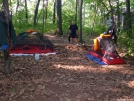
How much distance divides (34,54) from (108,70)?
381 cm

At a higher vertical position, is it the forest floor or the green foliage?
the green foliage

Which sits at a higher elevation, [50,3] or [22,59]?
[50,3]

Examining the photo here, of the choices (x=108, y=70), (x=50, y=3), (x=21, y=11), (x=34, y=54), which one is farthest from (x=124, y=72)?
(x=50, y=3)

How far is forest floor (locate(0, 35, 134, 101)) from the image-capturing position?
5660 millimetres

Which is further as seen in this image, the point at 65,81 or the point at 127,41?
the point at 127,41

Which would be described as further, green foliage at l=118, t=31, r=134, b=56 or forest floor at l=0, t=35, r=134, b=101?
green foliage at l=118, t=31, r=134, b=56

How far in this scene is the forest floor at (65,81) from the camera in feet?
18.6

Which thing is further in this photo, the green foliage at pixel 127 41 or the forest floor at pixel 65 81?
the green foliage at pixel 127 41

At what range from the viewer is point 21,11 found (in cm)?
2538

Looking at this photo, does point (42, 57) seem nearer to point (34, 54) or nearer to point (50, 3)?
point (34, 54)

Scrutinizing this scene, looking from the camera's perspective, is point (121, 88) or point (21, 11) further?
point (21, 11)

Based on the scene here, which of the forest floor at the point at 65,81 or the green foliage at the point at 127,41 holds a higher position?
the green foliage at the point at 127,41

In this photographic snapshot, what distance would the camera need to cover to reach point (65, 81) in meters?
6.84

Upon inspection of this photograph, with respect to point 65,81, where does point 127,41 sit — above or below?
above
